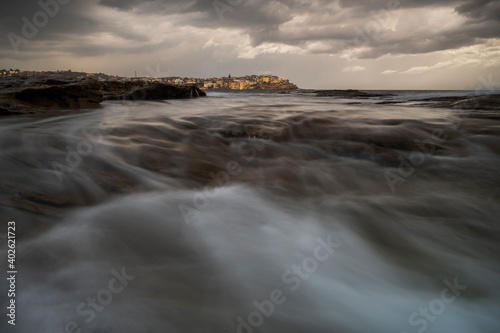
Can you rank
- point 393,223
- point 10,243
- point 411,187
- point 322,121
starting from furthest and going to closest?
1. point 322,121
2. point 411,187
3. point 393,223
4. point 10,243

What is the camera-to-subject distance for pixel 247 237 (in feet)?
6.82

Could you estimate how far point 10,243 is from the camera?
167 cm

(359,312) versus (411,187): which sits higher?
(411,187)

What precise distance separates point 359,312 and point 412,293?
0.38 metres

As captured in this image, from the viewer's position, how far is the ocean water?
1.33 meters

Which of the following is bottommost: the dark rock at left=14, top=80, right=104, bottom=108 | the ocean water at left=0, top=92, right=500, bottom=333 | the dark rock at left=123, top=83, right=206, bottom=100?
the ocean water at left=0, top=92, right=500, bottom=333

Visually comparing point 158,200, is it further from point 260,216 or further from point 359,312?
point 359,312

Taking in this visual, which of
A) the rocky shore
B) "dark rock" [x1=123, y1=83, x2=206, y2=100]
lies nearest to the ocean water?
the rocky shore

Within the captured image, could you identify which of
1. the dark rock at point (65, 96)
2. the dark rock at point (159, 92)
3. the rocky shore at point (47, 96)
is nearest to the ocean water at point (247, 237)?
the rocky shore at point (47, 96)

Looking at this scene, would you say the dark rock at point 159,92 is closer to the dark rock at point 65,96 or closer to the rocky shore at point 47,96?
the rocky shore at point 47,96

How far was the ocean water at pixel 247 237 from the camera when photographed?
1332 millimetres

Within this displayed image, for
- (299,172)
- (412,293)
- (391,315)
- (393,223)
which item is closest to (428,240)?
(393,223)

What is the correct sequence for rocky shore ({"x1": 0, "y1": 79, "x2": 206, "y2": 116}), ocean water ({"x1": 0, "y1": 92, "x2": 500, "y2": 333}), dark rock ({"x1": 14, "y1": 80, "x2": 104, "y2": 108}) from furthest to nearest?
dark rock ({"x1": 14, "y1": 80, "x2": 104, "y2": 108})
rocky shore ({"x1": 0, "y1": 79, "x2": 206, "y2": 116})
ocean water ({"x1": 0, "y1": 92, "x2": 500, "y2": 333})

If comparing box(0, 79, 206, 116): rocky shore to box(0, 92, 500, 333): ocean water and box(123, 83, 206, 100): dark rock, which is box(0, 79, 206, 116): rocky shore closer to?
box(123, 83, 206, 100): dark rock
